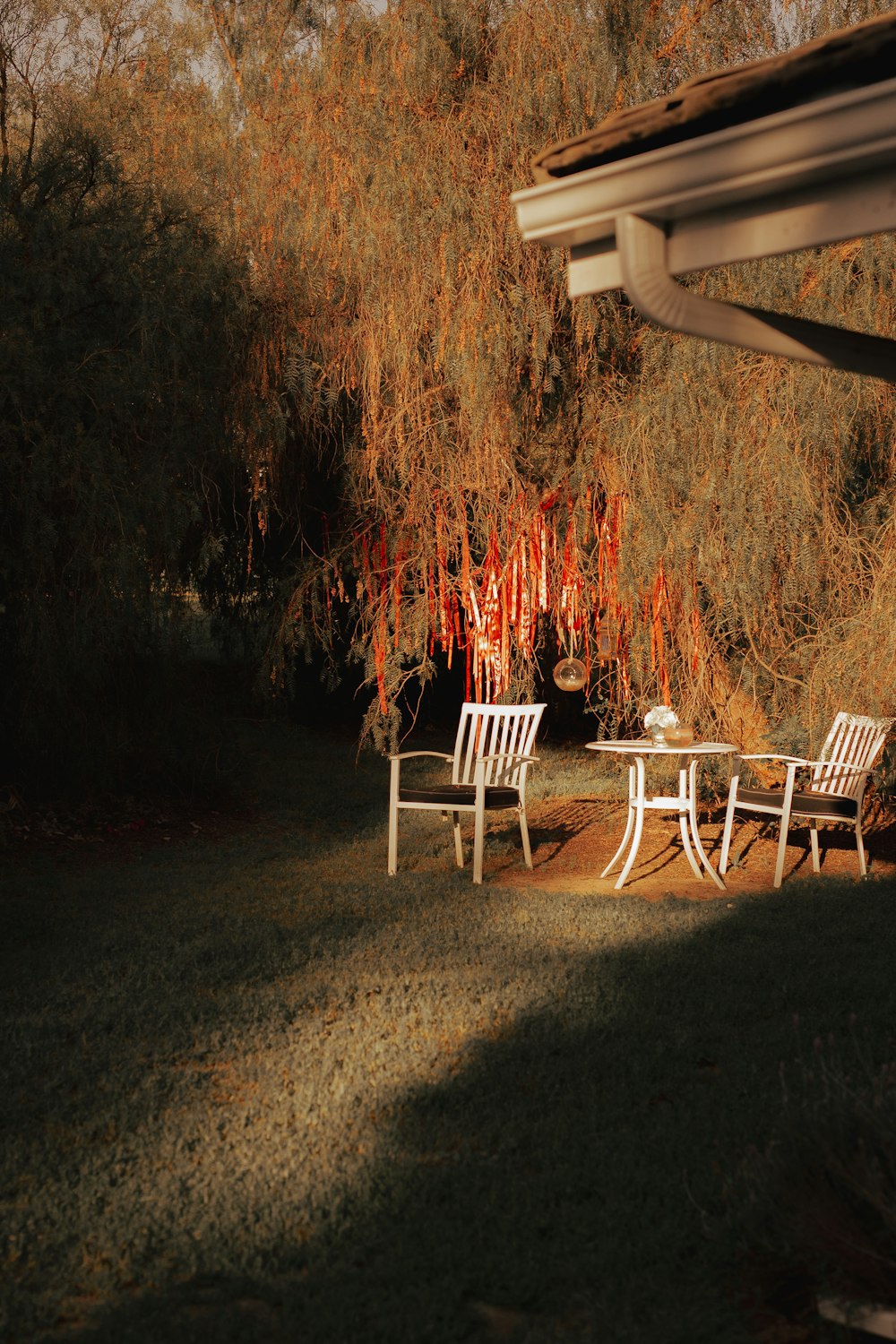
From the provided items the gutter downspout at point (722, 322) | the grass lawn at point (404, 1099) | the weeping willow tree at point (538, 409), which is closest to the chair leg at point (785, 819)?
the grass lawn at point (404, 1099)

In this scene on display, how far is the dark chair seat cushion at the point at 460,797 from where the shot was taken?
6676mm

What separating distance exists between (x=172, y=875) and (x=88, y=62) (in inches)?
212

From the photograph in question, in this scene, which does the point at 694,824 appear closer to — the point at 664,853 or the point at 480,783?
the point at 664,853

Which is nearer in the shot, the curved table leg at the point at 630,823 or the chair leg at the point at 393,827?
the chair leg at the point at 393,827

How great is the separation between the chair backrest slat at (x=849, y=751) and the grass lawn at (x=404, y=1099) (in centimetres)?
70

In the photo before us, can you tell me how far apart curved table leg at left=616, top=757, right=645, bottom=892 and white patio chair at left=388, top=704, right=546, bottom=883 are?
57cm

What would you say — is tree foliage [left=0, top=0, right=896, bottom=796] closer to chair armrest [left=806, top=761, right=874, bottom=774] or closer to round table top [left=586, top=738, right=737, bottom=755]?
chair armrest [left=806, top=761, right=874, bottom=774]

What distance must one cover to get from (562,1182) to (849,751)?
4.35 metres

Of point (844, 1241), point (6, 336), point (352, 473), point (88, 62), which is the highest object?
point (88, 62)

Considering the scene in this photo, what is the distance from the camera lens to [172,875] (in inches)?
259

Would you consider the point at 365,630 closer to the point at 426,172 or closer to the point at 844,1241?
the point at 426,172

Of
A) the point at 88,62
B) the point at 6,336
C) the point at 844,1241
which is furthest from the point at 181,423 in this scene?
the point at 844,1241

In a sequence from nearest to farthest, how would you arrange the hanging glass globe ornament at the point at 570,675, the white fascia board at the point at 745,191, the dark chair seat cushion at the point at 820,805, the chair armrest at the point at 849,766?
1. the white fascia board at the point at 745,191
2. the chair armrest at the point at 849,766
3. the dark chair seat cushion at the point at 820,805
4. the hanging glass globe ornament at the point at 570,675

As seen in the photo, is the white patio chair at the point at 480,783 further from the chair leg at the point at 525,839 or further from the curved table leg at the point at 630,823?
the curved table leg at the point at 630,823
